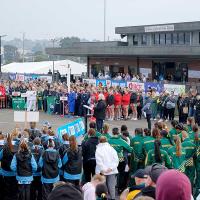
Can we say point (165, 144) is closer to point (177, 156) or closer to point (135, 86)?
point (177, 156)

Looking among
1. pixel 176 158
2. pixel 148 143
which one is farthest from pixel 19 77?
pixel 176 158

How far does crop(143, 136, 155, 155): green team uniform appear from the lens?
39.5 ft

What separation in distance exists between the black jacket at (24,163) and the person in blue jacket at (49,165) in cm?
28

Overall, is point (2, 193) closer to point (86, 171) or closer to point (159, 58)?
point (86, 171)

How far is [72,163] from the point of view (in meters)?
11.7

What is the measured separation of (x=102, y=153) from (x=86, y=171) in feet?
4.99

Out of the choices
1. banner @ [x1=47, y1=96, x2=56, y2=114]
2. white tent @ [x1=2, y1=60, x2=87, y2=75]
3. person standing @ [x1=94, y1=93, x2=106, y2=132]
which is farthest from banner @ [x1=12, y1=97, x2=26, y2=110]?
white tent @ [x1=2, y1=60, x2=87, y2=75]

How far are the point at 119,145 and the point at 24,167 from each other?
8.48 ft

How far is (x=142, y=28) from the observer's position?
165 feet

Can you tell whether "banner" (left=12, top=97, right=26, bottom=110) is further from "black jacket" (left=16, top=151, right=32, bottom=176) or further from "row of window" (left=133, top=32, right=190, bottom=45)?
"black jacket" (left=16, top=151, right=32, bottom=176)

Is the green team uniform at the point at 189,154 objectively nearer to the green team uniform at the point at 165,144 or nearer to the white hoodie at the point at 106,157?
the green team uniform at the point at 165,144

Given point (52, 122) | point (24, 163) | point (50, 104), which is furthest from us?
point (50, 104)

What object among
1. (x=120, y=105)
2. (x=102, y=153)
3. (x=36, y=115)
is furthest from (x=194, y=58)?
(x=102, y=153)

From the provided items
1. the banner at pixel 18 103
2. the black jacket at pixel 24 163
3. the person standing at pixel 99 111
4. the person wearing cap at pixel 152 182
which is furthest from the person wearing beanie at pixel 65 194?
the banner at pixel 18 103
